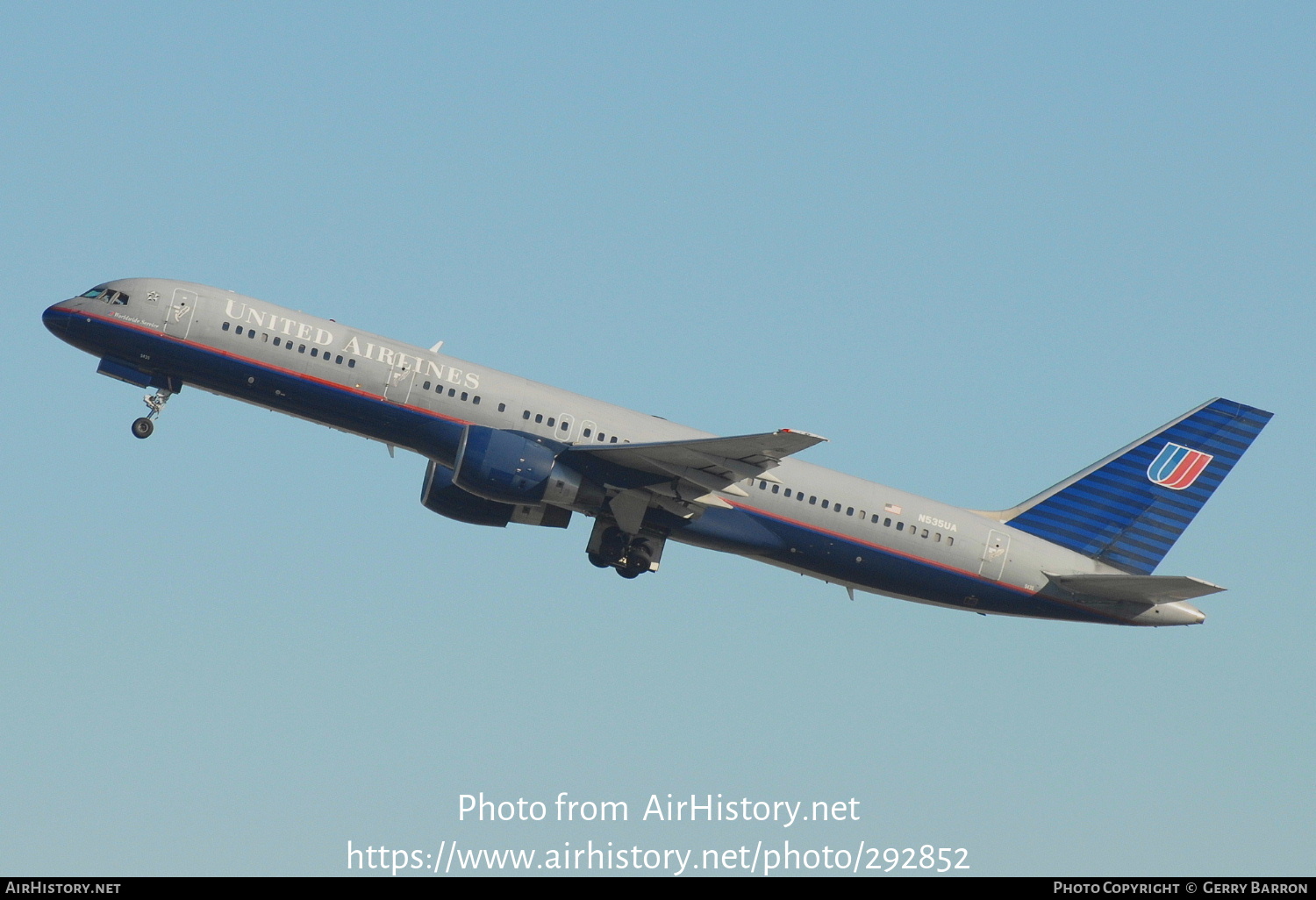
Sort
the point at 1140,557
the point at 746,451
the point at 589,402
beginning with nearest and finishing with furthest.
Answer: the point at 746,451
the point at 589,402
the point at 1140,557

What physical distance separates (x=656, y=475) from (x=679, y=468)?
0.82 m

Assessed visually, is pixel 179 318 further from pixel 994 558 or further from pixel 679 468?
pixel 994 558

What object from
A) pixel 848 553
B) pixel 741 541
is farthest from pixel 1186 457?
pixel 741 541

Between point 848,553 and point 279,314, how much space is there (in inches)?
749

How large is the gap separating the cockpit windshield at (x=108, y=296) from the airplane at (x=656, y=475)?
0.25ft

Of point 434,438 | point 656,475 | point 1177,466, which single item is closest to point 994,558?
point 1177,466

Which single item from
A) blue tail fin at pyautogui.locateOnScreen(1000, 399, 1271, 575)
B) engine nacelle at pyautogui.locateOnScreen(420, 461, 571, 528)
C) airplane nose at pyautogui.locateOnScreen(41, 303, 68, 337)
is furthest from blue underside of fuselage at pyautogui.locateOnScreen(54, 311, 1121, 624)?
engine nacelle at pyautogui.locateOnScreen(420, 461, 571, 528)

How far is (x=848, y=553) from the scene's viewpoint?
1873 inches

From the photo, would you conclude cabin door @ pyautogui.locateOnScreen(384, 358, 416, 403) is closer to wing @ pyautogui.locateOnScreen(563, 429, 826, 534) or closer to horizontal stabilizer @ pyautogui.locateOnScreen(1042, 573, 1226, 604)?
wing @ pyautogui.locateOnScreen(563, 429, 826, 534)

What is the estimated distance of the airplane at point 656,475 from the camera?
4453 cm

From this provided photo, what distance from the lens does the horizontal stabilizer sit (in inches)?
1757

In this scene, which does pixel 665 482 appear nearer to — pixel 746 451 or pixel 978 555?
pixel 746 451

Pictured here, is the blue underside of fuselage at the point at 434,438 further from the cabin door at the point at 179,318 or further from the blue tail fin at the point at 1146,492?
the blue tail fin at the point at 1146,492

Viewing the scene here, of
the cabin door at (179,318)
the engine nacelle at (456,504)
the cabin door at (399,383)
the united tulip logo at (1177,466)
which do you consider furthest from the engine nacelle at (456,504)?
the united tulip logo at (1177,466)
